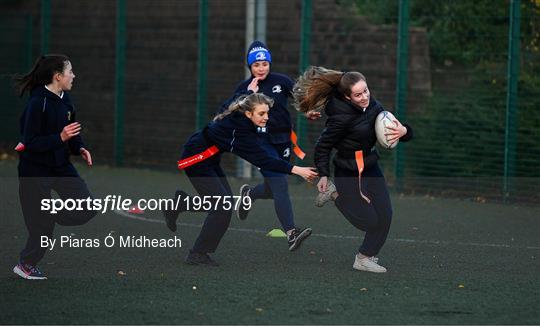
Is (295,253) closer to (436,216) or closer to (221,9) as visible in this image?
(436,216)

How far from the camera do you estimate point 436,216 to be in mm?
14320

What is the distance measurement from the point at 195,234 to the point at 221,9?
26.1 ft

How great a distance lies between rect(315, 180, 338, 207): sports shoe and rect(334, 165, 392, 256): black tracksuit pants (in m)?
0.06

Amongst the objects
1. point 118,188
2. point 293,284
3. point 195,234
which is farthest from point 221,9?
point 293,284

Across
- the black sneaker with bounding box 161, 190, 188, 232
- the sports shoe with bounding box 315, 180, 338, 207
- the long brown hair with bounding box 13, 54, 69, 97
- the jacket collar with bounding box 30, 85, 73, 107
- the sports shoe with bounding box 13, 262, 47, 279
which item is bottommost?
the sports shoe with bounding box 13, 262, 47, 279

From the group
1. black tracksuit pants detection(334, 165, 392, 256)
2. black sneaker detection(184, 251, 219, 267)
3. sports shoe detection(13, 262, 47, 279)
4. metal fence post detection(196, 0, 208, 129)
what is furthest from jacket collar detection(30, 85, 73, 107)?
metal fence post detection(196, 0, 208, 129)

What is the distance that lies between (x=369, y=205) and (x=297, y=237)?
3.31 ft

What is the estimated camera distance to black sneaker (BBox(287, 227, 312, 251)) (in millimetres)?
10633

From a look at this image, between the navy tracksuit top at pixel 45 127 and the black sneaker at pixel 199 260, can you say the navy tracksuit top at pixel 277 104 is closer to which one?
the black sneaker at pixel 199 260

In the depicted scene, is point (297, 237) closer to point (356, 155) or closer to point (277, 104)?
point (356, 155)

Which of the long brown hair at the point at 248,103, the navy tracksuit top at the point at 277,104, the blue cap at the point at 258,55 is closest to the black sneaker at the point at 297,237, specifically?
the navy tracksuit top at the point at 277,104

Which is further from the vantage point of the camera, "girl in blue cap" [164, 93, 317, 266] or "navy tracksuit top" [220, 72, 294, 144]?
"navy tracksuit top" [220, 72, 294, 144]

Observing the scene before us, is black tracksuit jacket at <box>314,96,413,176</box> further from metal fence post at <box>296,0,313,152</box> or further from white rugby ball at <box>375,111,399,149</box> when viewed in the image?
metal fence post at <box>296,0,313,152</box>

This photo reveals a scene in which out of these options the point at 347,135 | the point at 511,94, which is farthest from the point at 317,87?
the point at 511,94
